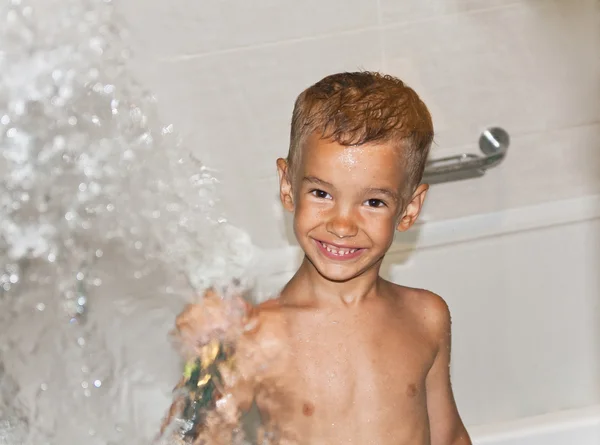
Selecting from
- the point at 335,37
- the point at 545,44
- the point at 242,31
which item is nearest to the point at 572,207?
the point at 545,44


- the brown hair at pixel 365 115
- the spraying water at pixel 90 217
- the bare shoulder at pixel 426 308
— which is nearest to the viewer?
the brown hair at pixel 365 115

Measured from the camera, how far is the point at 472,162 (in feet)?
4.33

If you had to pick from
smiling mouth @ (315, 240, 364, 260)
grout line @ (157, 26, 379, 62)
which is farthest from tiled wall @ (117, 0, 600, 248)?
smiling mouth @ (315, 240, 364, 260)

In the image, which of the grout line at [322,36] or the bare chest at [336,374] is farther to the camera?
the grout line at [322,36]

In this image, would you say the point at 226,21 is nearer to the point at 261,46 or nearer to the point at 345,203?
the point at 261,46

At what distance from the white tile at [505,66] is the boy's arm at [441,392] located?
1.56 feet

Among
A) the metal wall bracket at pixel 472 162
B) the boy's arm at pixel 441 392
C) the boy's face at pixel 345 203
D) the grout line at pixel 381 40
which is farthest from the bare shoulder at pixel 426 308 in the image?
the grout line at pixel 381 40

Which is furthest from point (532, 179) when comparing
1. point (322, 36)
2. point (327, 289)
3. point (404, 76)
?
point (327, 289)

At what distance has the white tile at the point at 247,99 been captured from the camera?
4.34 ft

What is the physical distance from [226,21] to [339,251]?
587 millimetres

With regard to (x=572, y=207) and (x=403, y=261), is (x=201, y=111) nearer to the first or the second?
(x=403, y=261)

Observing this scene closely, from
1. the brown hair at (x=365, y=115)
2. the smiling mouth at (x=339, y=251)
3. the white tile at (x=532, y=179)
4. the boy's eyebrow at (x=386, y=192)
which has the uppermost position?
the brown hair at (x=365, y=115)

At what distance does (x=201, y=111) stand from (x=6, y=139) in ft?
0.97

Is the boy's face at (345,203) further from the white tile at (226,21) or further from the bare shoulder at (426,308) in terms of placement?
the white tile at (226,21)
